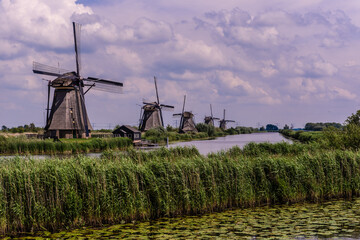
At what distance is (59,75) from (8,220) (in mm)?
31251

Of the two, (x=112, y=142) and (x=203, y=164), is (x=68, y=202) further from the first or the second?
(x=112, y=142)

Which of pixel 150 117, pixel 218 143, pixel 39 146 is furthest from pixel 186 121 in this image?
pixel 39 146

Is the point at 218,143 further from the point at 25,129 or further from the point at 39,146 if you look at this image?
the point at 25,129

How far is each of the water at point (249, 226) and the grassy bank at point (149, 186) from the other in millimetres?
420

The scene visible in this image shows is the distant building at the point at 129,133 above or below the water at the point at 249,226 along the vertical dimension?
above

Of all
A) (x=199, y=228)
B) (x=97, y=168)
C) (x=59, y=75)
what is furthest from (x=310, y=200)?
(x=59, y=75)

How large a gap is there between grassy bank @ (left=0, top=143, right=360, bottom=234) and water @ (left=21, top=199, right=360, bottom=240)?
420mm

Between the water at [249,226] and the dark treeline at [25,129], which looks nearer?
the water at [249,226]

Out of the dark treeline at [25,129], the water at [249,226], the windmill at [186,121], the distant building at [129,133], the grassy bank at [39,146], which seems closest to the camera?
the water at [249,226]

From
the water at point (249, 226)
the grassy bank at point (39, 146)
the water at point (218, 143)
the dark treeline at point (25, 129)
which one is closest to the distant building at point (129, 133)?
the water at point (218, 143)

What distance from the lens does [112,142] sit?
3762 centimetres

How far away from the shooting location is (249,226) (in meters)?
8.69

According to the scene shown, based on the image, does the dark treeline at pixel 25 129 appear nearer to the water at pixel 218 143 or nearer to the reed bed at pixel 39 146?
the reed bed at pixel 39 146

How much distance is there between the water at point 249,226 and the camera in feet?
26.2
